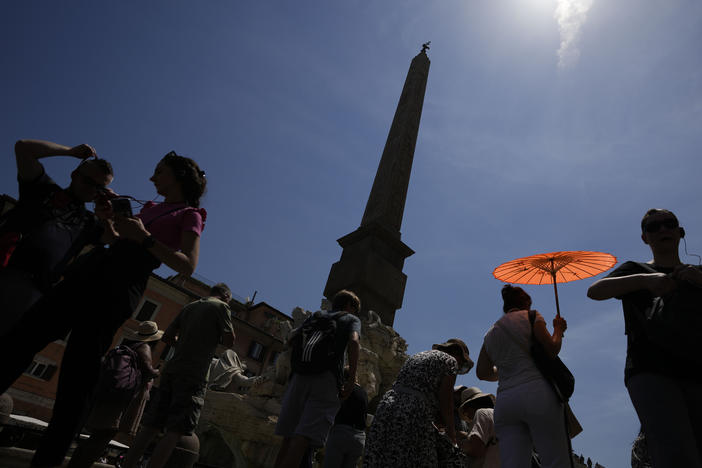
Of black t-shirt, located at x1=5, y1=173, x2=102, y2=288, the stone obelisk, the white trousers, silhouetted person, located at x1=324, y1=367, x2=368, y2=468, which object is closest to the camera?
black t-shirt, located at x1=5, y1=173, x2=102, y2=288

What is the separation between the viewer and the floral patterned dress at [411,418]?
8.26ft

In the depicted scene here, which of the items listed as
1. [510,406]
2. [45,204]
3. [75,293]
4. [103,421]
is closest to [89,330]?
[75,293]

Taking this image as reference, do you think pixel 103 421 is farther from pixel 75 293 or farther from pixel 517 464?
pixel 517 464

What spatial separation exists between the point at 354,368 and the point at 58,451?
1.94 meters

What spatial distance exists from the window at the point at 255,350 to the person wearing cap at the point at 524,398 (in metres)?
29.8

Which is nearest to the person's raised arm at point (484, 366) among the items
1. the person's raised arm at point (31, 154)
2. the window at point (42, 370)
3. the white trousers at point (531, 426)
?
the white trousers at point (531, 426)

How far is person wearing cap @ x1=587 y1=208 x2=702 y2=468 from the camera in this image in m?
1.71

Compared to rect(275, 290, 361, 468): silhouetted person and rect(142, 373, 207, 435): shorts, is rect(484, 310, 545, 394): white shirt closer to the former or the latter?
rect(275, 290, 361, 468): silhouetted person

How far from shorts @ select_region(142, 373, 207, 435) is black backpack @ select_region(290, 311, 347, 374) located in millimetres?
748

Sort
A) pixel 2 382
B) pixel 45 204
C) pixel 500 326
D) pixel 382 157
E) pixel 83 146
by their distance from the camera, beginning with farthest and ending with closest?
pixel 382 157 → pixel 500 326 → pixel 83 146 → pixel 45 204 → pixel 2 382

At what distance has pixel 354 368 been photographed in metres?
3.19

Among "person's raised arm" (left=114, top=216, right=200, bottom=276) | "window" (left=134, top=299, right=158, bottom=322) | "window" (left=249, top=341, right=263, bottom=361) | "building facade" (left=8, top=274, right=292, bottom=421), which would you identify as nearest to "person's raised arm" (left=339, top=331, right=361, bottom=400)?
"person's raised arm" (left=114, top=216, right=200, bottom=276)

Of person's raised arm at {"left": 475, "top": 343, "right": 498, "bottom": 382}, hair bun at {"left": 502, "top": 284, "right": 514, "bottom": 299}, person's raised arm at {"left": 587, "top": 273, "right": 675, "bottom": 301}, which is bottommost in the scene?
person's raised arm at {"left": 475, "top": 343, "right": 498, "bottom": 382}

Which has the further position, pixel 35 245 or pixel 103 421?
pixel 103 421
